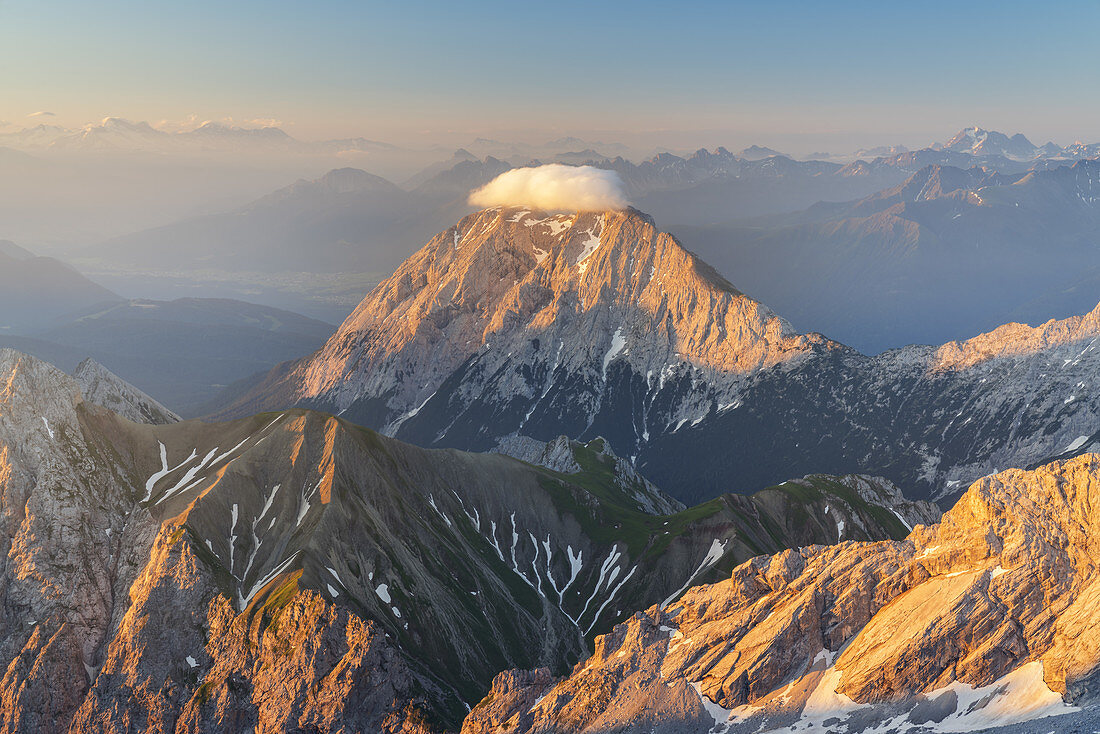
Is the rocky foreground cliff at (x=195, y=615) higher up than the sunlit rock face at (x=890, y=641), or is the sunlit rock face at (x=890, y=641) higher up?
the sunlit rock face at (x=890, y=641)

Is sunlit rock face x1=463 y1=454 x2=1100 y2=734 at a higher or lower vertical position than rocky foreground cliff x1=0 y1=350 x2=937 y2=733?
higher

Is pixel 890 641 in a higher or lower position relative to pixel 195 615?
higher

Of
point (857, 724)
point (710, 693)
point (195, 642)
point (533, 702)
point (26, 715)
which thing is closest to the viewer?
point (857, 724)

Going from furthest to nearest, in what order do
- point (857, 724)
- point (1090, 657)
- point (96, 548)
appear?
point (96, 548), point (857, 724), point (1090, 657)

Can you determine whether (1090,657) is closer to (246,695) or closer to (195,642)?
(246,695)

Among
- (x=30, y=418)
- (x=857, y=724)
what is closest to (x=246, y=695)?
(x=30, y=418)

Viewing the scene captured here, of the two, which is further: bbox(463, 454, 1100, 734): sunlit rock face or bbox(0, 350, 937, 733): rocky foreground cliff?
bbox(0, 350, 937, 733): rocky foreground cliff

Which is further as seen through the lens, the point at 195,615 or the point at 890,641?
the point at 195,615

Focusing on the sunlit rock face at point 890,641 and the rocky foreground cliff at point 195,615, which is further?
the rocky foreground cliff at point 195,615
